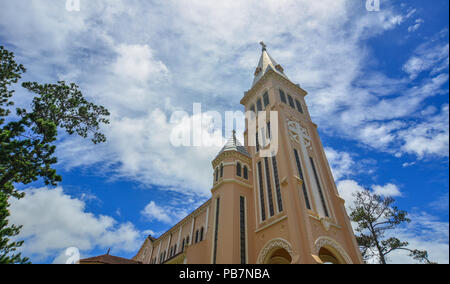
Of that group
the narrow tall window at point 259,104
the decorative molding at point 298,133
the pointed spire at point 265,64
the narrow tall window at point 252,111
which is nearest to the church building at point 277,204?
the decorative molding at point 298,133

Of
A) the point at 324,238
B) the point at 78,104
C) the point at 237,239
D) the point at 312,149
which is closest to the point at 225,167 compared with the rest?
the point at 237,239

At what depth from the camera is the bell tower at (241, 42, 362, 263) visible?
612 inches

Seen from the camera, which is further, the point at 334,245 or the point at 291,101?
the point at 291,101

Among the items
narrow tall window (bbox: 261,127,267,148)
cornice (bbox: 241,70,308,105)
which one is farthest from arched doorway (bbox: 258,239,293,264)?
cornice (bbox: 241,70,308,105)

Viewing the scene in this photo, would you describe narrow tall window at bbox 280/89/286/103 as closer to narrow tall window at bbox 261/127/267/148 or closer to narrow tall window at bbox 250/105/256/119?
narrow tall window at bbox 250/105/256/119

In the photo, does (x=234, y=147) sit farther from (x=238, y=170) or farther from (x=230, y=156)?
(x=238, y=170)

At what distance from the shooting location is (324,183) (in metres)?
20.3

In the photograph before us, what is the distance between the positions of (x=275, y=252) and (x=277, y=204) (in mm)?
3752

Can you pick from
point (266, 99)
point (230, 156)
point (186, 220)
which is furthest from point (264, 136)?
point (186, 220)

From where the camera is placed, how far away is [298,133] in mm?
22578

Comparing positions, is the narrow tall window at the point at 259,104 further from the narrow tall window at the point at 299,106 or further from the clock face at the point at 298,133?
the clock face at the point at 298,133

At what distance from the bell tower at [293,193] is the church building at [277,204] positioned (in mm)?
59
